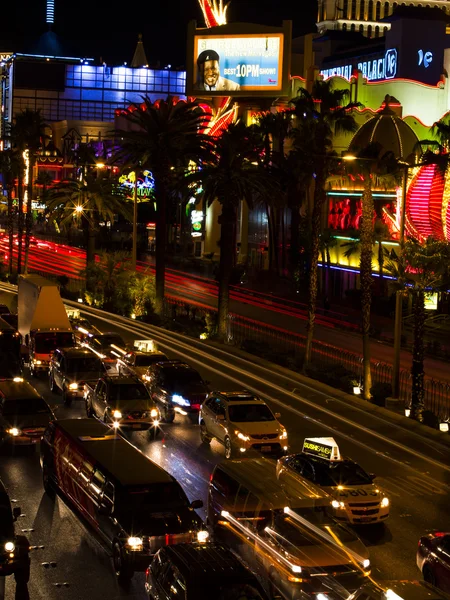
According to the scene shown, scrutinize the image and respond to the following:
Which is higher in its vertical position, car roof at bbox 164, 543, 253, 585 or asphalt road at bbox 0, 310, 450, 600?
car roof at bbox 164, 543, 253, 585

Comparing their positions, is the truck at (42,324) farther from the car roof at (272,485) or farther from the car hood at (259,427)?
the car roof at (272,485)

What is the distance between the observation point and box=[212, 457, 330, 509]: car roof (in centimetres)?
1703

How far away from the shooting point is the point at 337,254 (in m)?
71.4

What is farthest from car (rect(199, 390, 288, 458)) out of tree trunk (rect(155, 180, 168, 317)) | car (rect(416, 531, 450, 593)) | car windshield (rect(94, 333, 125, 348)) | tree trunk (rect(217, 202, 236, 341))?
tree trunk (rect(155, 180, 168, 317))

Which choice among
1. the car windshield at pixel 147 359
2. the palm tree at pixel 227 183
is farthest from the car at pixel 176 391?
the palm tree at pixel 227 183

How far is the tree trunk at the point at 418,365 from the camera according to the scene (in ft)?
103

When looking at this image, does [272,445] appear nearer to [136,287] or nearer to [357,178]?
[357,178]

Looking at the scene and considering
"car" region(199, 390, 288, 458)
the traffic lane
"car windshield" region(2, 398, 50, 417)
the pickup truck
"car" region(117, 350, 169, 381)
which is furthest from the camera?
"car" region(117, 350, 169, 381)

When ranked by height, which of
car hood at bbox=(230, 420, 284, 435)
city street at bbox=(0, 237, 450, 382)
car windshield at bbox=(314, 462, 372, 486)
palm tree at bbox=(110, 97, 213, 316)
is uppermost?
palm tree at bbox=(110, 97, 213, 316)

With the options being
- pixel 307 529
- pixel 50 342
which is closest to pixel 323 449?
pixel 307 529

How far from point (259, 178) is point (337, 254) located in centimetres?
2430

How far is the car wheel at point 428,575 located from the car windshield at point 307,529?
1.49 metres

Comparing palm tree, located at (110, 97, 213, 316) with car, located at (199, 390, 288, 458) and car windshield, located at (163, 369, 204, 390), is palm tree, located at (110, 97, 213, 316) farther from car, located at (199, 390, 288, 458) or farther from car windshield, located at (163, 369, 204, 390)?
car, located at (199, 390, 288, 458)

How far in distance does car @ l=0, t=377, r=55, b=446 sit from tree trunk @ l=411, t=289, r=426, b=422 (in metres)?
12.1
